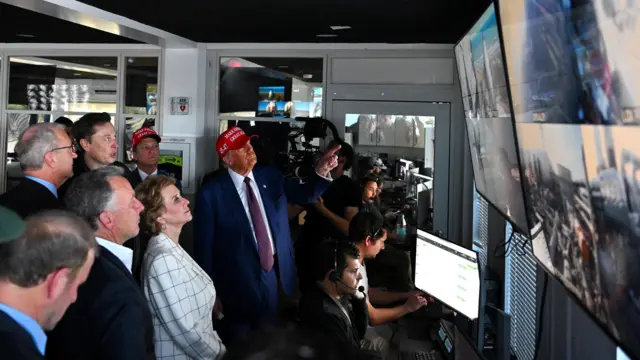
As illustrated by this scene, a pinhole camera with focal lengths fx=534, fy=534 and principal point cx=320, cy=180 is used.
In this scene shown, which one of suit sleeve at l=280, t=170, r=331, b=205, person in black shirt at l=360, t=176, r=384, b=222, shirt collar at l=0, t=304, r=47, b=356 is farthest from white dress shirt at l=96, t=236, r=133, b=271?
person in black shirt at l=360, t=176, r=384, b=222

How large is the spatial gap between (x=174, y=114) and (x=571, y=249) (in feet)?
14.2

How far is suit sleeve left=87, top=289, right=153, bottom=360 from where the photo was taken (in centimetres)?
151

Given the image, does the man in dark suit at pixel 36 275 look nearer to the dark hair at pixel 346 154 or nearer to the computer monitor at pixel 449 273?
the computer monitor at pixel 449 273

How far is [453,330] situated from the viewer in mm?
1984

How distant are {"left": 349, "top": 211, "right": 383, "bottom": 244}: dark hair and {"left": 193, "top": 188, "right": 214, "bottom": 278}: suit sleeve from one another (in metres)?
0.77

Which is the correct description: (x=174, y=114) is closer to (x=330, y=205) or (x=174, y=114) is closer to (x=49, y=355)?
(x=330, y=205)

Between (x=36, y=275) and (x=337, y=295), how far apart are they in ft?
3.96

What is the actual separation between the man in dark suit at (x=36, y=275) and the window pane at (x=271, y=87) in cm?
374

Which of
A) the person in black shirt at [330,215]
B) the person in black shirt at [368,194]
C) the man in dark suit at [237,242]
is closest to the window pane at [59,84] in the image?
the person in black shirt at [330,215]

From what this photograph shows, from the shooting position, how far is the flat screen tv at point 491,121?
5.94 feet

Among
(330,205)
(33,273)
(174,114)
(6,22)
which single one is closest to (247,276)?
(330,205)

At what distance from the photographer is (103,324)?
1.52 metres

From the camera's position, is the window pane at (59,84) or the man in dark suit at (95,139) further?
the window pane at (59,84)

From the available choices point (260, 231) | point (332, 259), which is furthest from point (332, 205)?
point (332, 259)
